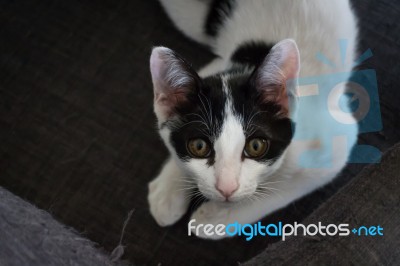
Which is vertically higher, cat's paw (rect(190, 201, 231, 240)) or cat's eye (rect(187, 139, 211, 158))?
cat's eye (rect(187, 139, 211, 158))

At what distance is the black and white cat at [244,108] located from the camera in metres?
0.85

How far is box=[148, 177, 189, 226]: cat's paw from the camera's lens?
1103mm

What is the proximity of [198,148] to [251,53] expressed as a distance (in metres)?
0.35

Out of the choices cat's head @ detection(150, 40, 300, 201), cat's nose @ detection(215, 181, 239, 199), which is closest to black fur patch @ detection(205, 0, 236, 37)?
cat's head @ detection(150, 40, 300, 201)

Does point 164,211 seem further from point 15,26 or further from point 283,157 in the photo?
point 15,26

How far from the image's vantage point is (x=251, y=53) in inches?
43.1

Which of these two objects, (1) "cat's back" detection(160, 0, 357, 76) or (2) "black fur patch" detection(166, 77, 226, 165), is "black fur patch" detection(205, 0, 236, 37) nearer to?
(1) "cat's back" detection(160, 0, 357, 76)

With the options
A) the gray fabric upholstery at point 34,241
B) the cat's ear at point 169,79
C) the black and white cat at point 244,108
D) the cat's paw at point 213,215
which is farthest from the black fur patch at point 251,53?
the gray fabric upholstery at point 34,241

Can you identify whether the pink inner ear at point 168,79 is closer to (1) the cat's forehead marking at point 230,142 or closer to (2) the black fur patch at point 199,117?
(2) the black fur patch at point 199,117

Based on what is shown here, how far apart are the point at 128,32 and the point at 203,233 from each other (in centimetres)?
69

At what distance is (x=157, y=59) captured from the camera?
84cm

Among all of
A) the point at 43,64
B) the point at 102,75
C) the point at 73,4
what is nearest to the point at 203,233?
the point at 102,75

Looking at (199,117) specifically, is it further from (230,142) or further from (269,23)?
(269,23)

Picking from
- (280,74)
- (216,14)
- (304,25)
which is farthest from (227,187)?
(216,14)
